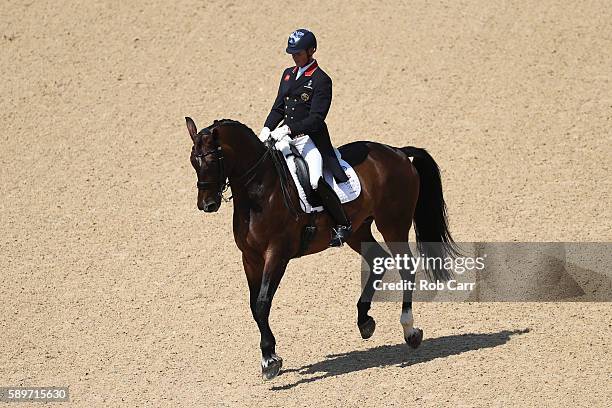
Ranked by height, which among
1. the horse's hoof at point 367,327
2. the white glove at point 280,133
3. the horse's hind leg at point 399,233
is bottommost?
the horse's hoof at point 367,327

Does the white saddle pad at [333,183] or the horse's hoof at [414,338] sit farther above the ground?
the white saddle pad at [333,183]

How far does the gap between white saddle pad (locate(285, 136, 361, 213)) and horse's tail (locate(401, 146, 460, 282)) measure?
1240mm

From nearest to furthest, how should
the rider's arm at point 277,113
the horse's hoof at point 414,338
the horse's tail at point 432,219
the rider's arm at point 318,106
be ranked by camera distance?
the rider's arm at point 318,106, the rider's arm at point 277,113, the horse's hoof at point 414,338, the horse's tail at point 432,219

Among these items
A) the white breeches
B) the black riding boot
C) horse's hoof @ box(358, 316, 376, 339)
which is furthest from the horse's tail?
the white breeches

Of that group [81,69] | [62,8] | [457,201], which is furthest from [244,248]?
[62,8]

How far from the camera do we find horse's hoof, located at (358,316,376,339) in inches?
479

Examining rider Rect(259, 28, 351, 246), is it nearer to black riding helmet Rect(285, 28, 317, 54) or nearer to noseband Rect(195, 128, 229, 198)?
black riding helmet Rect(285, 28, 317, 54)

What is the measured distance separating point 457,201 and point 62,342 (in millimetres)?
6590

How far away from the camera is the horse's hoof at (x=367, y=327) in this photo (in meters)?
12.2

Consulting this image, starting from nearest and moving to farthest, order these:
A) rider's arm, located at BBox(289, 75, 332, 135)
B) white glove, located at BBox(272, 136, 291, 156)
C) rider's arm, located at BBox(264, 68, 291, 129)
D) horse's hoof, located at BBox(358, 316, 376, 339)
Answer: white glove, located at BBox(272, 136, 291, 156) → rider's arm, located at BBox(289, 75, 332, 135) → rider's arm, located at BBox(264, 68, 291, 129) → horse's hoof, located at BBox(358, 316, 376, 339)
